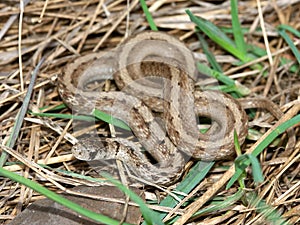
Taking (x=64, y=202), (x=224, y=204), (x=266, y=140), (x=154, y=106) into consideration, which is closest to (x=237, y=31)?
(x=154, y=106)

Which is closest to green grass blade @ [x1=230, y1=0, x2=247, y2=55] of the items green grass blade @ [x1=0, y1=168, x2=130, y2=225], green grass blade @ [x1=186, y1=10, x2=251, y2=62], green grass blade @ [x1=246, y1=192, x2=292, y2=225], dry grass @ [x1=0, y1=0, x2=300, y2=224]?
green grass blade @ [x1=186, y1=10, x2=251, y2=62]

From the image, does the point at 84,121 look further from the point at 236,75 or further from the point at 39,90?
the point at 236,75

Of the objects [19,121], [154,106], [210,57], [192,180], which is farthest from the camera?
[210,57]

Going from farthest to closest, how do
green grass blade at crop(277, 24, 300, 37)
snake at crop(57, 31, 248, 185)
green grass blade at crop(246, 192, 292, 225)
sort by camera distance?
green grass blade at crop(277, 24, 300, 37) → snake at crop(57, 31, 248, 185) → green grass blade at crop(246, 192, 292, 225)

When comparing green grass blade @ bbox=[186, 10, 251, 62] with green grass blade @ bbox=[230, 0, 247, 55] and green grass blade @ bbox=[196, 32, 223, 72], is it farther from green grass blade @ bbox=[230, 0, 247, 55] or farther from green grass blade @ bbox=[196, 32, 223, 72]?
green grass blade @ bbox=[196, 32, 223, 72]

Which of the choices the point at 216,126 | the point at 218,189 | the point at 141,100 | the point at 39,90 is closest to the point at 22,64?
the point at 39,90

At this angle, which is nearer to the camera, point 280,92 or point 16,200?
point 16,200

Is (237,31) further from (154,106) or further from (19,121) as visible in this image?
(19,121)
